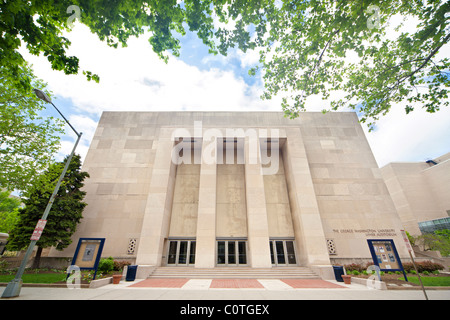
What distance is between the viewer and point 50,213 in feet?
47.0

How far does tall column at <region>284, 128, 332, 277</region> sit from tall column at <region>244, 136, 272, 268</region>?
3.21 m

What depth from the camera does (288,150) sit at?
19672 mm

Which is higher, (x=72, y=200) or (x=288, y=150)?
(x=288, y=150)

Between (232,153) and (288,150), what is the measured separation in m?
6.49

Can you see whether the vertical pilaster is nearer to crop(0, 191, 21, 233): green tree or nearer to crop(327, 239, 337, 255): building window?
crop(327, 239, 337, 255): building window

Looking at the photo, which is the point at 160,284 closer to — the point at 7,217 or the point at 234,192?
the point at 234,192

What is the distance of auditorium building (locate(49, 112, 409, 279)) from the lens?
634 inches

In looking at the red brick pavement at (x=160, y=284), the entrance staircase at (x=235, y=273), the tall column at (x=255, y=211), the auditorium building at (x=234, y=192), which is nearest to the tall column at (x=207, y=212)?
the auditorium building at (x=234, y=192)

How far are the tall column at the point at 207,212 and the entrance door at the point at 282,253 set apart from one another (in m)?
5.84

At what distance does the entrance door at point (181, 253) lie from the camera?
1659 centimetres

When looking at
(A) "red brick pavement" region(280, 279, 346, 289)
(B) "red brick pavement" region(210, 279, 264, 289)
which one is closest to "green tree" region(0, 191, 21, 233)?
(B) "red brick pavement" region(210, 279, 264, 289)

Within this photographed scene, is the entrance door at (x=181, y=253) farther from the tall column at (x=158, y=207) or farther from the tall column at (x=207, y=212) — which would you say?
the tall column at (x=207, y=212)
